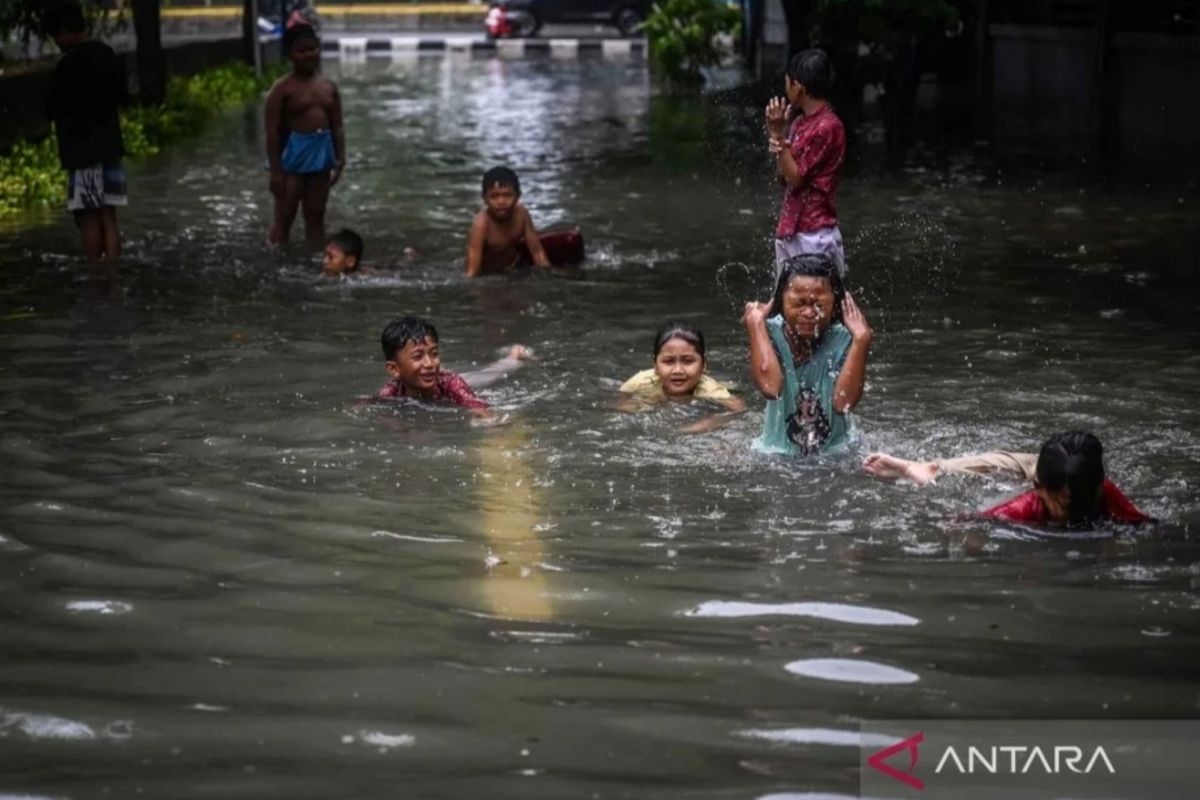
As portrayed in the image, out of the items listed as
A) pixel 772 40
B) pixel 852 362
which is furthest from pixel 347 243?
pixel 772 40

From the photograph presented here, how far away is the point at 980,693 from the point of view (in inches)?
192

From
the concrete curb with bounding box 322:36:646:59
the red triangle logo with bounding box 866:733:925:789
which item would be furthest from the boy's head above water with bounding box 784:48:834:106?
the concrete curb with bounding box 322:36:646:59

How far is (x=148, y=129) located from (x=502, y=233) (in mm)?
13086

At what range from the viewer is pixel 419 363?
8703 millimetres

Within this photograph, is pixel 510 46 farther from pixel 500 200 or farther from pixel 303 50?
pixel 500 200

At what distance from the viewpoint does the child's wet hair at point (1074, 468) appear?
6.22 m

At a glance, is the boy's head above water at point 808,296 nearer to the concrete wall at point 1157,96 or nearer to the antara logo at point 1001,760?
the antara logo at point 1001,760

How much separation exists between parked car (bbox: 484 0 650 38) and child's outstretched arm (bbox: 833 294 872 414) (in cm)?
4297

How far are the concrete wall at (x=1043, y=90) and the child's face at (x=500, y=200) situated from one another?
9.47 meters

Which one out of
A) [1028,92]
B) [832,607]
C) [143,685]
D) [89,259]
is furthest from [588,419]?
[1028,92]

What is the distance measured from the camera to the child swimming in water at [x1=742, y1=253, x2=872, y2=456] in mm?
7289

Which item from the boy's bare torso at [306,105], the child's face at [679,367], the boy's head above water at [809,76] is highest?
the boy's head above water at [809,76]

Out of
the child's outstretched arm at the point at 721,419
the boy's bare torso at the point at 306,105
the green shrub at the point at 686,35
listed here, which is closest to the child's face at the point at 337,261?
the boy's bare torso at the point at 306,105

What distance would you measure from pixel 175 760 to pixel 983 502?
341cm
